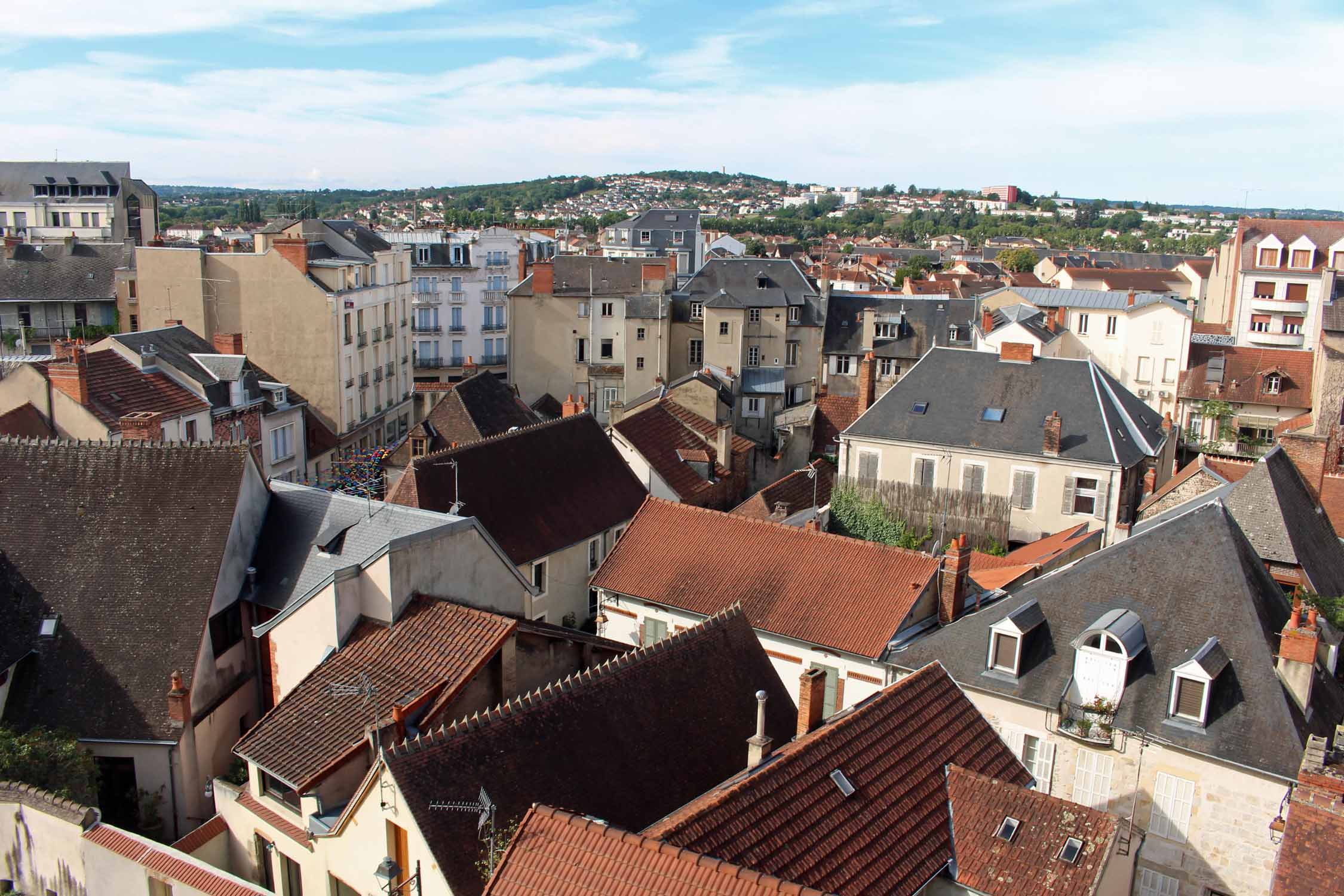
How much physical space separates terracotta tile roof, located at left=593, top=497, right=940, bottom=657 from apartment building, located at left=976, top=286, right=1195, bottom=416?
1069 inches

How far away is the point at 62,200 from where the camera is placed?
87938 millimetres

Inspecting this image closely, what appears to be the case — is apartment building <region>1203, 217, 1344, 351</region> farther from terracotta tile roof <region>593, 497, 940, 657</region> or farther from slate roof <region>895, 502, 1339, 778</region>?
terracotta tile roof <region>593, 497, 940, 657</region>

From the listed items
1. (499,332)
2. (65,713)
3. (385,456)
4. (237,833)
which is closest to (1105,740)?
(237,833)

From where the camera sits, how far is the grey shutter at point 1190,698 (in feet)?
58.1

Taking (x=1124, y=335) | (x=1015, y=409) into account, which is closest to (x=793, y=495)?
(x=1015, y=409)

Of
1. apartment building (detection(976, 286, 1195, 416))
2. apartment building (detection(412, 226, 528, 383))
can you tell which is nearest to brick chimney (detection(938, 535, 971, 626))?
apartment building (detection(976, 286, 1195, 416))

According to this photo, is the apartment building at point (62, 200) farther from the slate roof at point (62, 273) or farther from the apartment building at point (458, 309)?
the apartment building at point (458, 309)

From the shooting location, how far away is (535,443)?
30.7 metres

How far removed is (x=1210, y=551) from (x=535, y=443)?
18.5 m

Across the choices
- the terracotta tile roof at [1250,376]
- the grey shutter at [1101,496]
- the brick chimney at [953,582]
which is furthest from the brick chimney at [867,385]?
the terracotta tile roof at [1250,376]

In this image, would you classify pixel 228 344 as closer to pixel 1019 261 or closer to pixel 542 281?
pixel 542 281

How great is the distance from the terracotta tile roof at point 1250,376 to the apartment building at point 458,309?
36.2m

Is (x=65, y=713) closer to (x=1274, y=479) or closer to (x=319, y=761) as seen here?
(x=319, y=761)

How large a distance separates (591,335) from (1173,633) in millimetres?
39166
